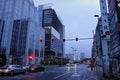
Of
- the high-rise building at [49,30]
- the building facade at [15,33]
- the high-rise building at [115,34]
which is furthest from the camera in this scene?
the high-rise building at [49,30]

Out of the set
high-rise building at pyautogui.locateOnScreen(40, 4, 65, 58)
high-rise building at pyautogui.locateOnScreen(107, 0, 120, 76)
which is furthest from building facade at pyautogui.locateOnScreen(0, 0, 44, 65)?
high-rise building at pyautogui.locateOnScreen(107, 0, 120, 76)

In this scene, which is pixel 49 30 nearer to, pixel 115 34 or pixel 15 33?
pixel 15 33

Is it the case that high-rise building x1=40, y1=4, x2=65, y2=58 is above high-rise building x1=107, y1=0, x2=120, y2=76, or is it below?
above

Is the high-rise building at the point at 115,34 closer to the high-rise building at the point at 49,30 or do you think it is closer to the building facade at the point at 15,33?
the building facade at the point at 15,33

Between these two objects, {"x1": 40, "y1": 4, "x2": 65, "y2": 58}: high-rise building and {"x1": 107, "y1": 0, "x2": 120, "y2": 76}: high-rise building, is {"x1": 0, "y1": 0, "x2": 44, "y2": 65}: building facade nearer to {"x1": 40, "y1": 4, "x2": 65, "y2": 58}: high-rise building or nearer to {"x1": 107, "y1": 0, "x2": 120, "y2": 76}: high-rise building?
{"x1": 40, "y1": 4, "x2": 65, "y2": 58}: high-rise building

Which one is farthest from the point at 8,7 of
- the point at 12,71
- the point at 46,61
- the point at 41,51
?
the point at 12,71

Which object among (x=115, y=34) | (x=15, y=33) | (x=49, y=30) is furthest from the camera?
(x=49, y=30)

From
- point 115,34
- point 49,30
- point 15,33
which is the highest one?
point 49,30

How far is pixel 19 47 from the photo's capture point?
3529 inches

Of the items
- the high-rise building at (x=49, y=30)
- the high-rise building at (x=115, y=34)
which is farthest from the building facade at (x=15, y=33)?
the high-rise building at (x=115, y=34)

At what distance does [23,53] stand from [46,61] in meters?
34.3

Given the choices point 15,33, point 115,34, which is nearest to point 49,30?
point 15,33

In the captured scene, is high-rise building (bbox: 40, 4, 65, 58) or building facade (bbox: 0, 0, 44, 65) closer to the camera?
building facade (bbox: 0, 0, 44, 65)

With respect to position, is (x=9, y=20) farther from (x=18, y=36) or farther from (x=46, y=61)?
(x=46, y=61)
